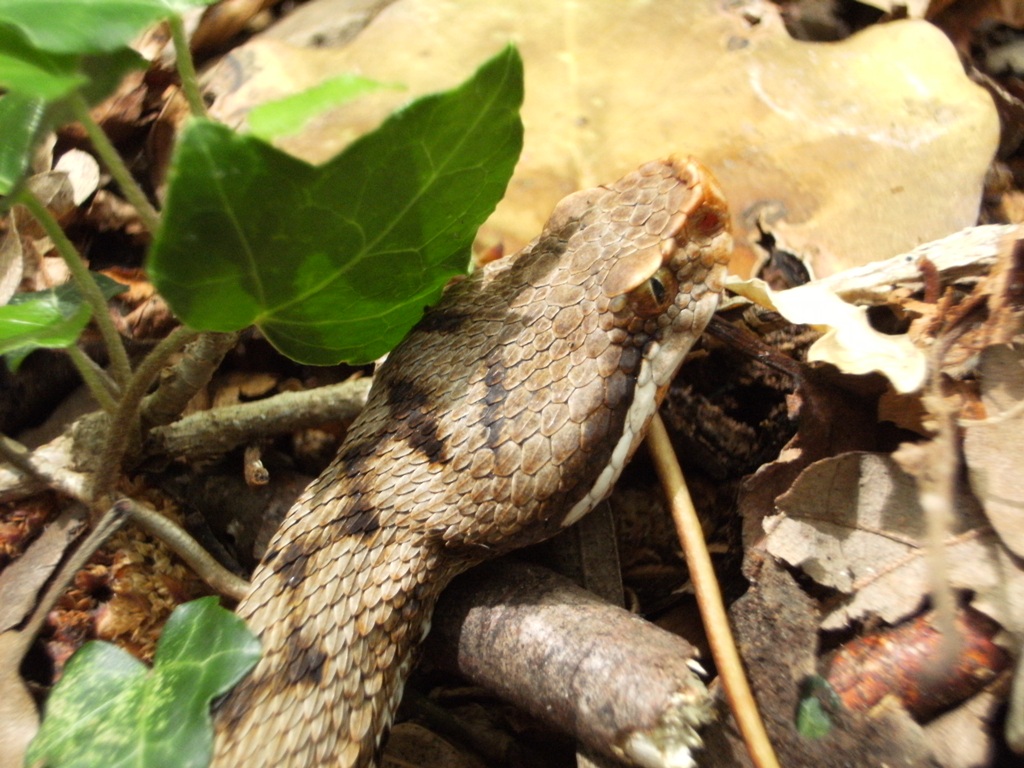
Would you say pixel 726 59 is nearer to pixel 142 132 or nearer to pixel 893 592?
pixel 893 592

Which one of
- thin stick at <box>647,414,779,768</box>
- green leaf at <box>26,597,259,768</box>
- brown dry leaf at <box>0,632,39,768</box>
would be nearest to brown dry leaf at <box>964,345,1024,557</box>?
thin stick at <box>647,414,779,768</box>

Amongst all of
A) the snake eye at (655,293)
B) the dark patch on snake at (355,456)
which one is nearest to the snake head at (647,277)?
the snake eye at (655,293)

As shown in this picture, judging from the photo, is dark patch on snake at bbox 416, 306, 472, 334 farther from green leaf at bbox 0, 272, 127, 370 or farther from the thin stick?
green leaf at bbox 0, 272, 127, 370

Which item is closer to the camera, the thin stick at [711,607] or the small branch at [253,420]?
the thin stick at [711,607]

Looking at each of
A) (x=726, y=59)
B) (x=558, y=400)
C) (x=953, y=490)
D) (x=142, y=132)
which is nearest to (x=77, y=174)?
(x=142, y=132)

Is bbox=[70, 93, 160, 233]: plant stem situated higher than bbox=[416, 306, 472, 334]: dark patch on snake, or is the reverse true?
bbox=[70, 93, 160, 233]: plant stem

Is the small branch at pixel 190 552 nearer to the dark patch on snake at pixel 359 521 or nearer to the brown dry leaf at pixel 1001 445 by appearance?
the dark patch on snake at pixel 359 521
